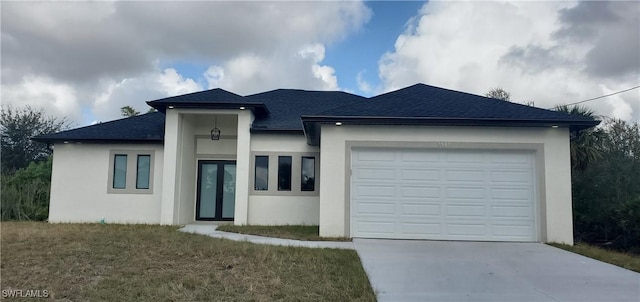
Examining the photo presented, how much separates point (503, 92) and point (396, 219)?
857 inches

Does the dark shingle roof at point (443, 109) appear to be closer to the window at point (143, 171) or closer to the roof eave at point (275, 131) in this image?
the roof eave at point (275, 131)

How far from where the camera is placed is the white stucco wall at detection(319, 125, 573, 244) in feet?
32.1

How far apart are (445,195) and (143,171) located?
9.44m

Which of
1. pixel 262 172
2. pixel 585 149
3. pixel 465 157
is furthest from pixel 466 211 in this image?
pixel 585 149

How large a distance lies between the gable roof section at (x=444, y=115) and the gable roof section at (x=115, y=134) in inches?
219

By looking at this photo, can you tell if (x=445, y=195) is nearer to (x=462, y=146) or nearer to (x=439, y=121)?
(x=462, y=146)

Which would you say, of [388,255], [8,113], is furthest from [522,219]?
[8,113]

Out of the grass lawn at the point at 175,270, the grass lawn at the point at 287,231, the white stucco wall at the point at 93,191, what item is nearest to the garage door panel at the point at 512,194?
the grass lawn at the point at 287,231

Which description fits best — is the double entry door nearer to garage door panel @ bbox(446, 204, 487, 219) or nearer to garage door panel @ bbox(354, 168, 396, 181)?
garage door panel @ bbox(354, 168, 396, 181)

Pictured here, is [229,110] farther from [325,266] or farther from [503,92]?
[503,92]

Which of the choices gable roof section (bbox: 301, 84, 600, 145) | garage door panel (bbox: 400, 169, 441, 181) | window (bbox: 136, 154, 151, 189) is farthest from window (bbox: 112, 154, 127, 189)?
garage door panel (bbox: 400, 169, 441, 181)

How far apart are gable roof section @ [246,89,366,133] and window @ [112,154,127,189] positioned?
442 cm

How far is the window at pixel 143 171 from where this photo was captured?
13.1 meters

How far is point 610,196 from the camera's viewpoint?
13211mm
